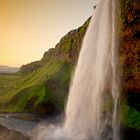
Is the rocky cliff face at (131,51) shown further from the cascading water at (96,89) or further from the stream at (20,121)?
the stream at (20,121)

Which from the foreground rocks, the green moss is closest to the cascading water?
the green moss

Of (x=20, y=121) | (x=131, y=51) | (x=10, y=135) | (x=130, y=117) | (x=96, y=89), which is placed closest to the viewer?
(x=130, y=117)

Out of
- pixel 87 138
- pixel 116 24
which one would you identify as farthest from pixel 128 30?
pixel 87 138

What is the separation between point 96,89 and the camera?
196 feet

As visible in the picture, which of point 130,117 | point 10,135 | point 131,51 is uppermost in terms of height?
point 131,51

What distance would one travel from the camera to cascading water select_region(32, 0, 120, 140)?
175ft

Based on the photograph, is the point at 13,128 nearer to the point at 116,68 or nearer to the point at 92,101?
the point at 92,101

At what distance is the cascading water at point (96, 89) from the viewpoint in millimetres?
53450

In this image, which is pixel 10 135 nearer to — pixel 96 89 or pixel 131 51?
pixel 96 89

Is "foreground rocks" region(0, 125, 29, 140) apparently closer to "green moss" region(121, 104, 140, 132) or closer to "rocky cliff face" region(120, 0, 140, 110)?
"green moss" region(121, 104, 140, 132)

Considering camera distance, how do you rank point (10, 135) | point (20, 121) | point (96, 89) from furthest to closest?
1. point (20, 121)
2. point (96, 89)
3. point (10, 135)

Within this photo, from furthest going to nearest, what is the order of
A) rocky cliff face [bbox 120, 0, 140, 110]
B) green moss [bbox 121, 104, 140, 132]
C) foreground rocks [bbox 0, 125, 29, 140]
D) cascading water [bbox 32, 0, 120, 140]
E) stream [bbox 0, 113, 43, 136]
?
stream [bbox 0, 113, 43, 136], cascading water [bbox 32, 0, 120, 140], rocky cliff face [bbox 120, 0, 140, 110], green moss [bbox 121, 104, 140, 132], foreground rocks [bbox 0, 125, 29, 140]

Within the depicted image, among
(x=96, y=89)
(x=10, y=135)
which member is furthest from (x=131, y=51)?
(x=10, y=135)

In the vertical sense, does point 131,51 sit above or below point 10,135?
above
